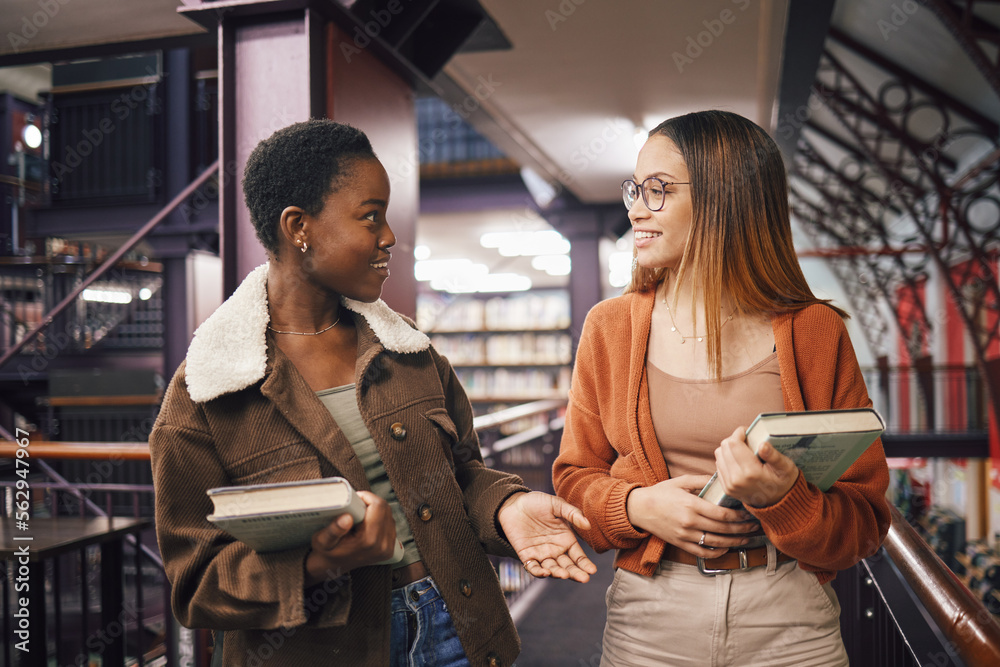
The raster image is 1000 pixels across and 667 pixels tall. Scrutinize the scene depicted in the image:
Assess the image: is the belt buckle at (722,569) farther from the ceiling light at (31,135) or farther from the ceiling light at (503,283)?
the ceiling light at (31,135)

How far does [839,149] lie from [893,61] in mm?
3225

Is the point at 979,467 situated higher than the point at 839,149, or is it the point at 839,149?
the point at 839,149

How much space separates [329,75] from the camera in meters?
2.32

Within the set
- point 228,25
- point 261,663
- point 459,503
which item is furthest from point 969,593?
point 228,25

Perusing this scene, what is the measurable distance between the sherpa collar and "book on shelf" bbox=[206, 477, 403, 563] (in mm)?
232

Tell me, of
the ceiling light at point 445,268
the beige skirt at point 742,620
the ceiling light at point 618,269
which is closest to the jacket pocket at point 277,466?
the beige skirt at point 742,620

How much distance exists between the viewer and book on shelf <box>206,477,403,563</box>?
0.90 m

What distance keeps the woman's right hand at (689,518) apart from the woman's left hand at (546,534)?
0.42 feet

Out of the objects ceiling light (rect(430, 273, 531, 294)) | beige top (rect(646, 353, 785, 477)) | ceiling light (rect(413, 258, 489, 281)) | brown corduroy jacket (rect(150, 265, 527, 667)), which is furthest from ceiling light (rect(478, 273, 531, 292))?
beige top (rect(646, 353, 785, 477))

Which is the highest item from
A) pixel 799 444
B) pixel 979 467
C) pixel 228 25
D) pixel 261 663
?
pixel 228 25

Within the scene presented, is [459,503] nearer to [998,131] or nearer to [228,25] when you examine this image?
[228,25]

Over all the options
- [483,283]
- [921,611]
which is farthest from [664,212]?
[483,283]

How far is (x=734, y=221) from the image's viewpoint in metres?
1.17

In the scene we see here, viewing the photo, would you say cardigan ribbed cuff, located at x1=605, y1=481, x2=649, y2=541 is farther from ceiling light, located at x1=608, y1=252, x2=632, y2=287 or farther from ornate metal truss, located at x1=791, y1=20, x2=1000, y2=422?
ceiling light, located at x1=608, y1=252, x2=632, y2=287
